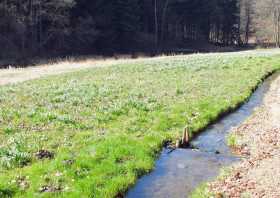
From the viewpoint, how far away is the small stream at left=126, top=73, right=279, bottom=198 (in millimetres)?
12906

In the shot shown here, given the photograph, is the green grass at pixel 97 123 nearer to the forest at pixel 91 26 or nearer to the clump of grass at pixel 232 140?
the clump of grass at pixel 232 140

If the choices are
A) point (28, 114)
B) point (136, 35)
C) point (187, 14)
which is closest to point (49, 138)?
point (28, 114)

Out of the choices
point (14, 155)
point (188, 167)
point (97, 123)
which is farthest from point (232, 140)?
point (14, 155)

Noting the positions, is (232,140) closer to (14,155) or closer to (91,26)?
(14,155)

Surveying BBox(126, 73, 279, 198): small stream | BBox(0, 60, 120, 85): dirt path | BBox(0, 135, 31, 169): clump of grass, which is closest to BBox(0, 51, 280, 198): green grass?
BBox(0, 135, 31, 169): clump of grass

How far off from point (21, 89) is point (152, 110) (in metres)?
10.4

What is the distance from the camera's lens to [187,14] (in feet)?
329

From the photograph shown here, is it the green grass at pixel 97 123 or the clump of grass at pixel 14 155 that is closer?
the green grass at pixel 97 123

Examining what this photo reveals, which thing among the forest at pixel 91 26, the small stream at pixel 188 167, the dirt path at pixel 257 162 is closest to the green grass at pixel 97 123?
the small stream at pixel 188 167

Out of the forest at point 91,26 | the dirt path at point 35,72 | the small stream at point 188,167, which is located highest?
the forest at point 91,26

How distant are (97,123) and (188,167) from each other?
577 cm

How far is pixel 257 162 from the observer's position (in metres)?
15.2

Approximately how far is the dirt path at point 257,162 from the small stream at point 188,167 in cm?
65

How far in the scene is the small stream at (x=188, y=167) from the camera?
42.3 feet
